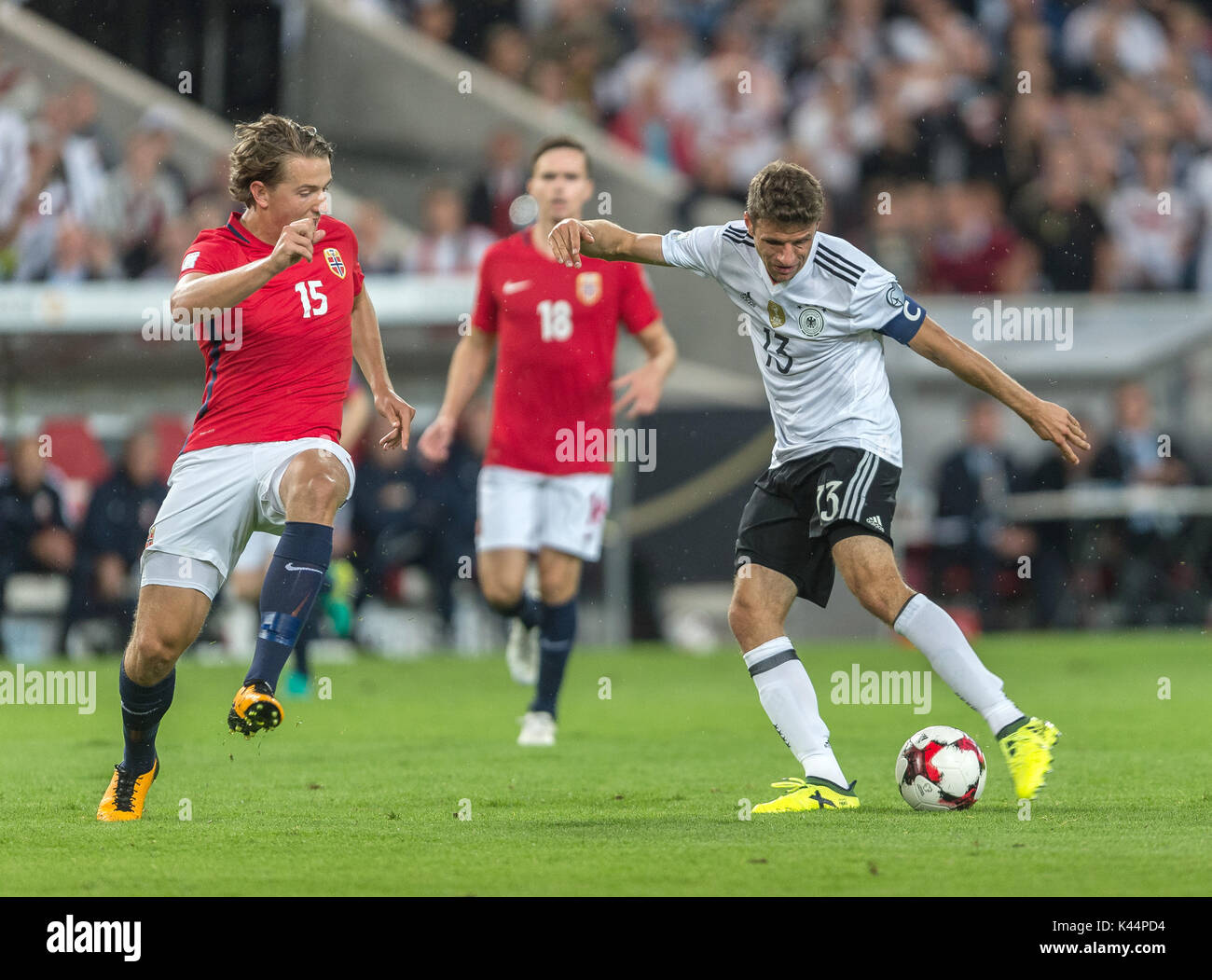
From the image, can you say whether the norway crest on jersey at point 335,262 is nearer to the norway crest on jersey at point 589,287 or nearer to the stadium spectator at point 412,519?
the norway crest on jersey at point 589,287

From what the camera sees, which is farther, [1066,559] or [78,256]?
[1066,559]

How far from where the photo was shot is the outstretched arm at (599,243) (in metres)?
6.26

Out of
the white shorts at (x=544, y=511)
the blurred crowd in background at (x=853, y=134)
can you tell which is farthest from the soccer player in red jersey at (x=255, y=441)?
the blurred crowd in background at (x=853, y=134)

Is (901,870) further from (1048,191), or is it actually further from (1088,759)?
(1048,191)

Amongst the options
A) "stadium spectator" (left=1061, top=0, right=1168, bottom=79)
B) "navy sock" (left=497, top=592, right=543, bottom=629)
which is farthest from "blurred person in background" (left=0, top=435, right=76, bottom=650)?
"stadium spectator" (left=1061, top=0, right=1168, bottom=79)

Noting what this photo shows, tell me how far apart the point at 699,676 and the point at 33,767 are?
20.4ft

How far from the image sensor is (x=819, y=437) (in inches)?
254

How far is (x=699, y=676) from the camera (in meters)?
13.4

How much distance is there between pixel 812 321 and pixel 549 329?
3191 millimetres

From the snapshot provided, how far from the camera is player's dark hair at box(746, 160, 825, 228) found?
599 cm

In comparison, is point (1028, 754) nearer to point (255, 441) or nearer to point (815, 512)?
point (815, 512)

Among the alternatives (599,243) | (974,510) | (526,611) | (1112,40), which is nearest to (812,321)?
(599,243)

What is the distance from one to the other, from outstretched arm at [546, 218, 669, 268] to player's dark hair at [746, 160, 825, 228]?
1.63ft

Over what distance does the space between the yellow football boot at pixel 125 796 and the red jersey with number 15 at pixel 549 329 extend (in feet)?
11.2
